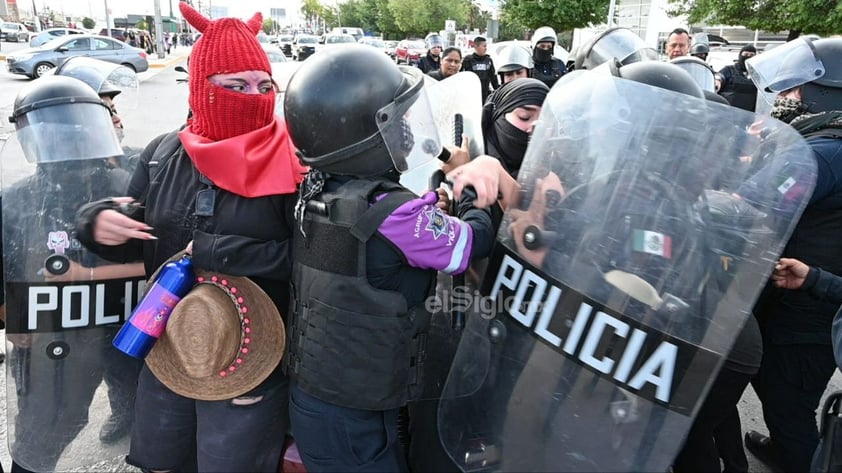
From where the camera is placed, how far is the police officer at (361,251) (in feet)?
4.68

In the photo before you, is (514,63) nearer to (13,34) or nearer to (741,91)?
(741,91)

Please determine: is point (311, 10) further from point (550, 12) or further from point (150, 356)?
point (150, 356)

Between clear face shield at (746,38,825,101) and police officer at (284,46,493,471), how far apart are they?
181cm

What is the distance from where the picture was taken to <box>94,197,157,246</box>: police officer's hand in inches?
67.0

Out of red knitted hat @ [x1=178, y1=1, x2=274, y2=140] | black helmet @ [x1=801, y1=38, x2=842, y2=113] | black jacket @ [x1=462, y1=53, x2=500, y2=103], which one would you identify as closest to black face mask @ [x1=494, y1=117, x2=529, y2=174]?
red knitted hat @ [x1=178, y1=1, x2=274, y2=140]

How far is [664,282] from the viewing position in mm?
1182

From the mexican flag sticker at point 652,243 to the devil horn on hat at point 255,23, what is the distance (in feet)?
4.38

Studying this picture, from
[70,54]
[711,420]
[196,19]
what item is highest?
[196,19]

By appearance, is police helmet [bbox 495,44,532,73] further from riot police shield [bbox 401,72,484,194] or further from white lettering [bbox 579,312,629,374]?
white lettering [bbox 579,312,629,374]

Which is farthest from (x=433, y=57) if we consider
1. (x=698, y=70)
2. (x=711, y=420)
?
(x=711, y=420)

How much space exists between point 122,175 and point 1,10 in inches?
3237

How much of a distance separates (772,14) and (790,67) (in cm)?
1801

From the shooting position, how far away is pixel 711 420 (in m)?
2.04

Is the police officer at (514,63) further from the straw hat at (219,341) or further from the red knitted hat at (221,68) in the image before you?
the straw hat at (219,341)
